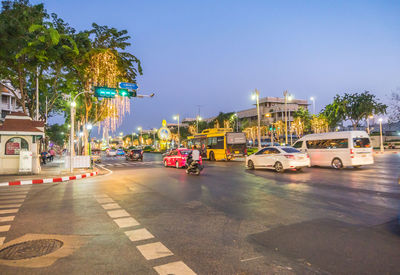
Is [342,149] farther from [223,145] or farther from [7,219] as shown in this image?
[7,219]

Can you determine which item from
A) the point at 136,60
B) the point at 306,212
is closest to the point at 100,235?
the point at 306,212

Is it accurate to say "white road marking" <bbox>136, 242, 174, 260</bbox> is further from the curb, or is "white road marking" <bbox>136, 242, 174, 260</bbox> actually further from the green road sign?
the green road sign

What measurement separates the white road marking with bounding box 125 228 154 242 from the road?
0.02 m

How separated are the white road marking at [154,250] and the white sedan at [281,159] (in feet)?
40.8

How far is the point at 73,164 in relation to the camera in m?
19.0

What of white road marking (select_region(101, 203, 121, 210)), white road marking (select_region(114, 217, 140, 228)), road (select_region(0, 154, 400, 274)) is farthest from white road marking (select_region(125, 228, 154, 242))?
white road marking (select_region(101, 203, 121, 210))

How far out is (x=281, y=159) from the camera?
634 inches

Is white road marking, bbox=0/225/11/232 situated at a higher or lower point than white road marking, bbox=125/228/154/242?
higher

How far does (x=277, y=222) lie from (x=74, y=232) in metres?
4.11

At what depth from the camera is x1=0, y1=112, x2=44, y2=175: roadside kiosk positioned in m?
17.0

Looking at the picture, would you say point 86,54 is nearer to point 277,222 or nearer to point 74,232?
point 74,232

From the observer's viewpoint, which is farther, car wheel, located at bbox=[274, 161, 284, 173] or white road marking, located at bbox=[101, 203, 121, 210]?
car wheel, located at bbox=[274, 161, 284, 173]

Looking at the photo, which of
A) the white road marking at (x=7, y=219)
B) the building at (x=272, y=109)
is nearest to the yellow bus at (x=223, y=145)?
the white road marking at (x=7, y=219)

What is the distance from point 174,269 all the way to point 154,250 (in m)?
0.80
